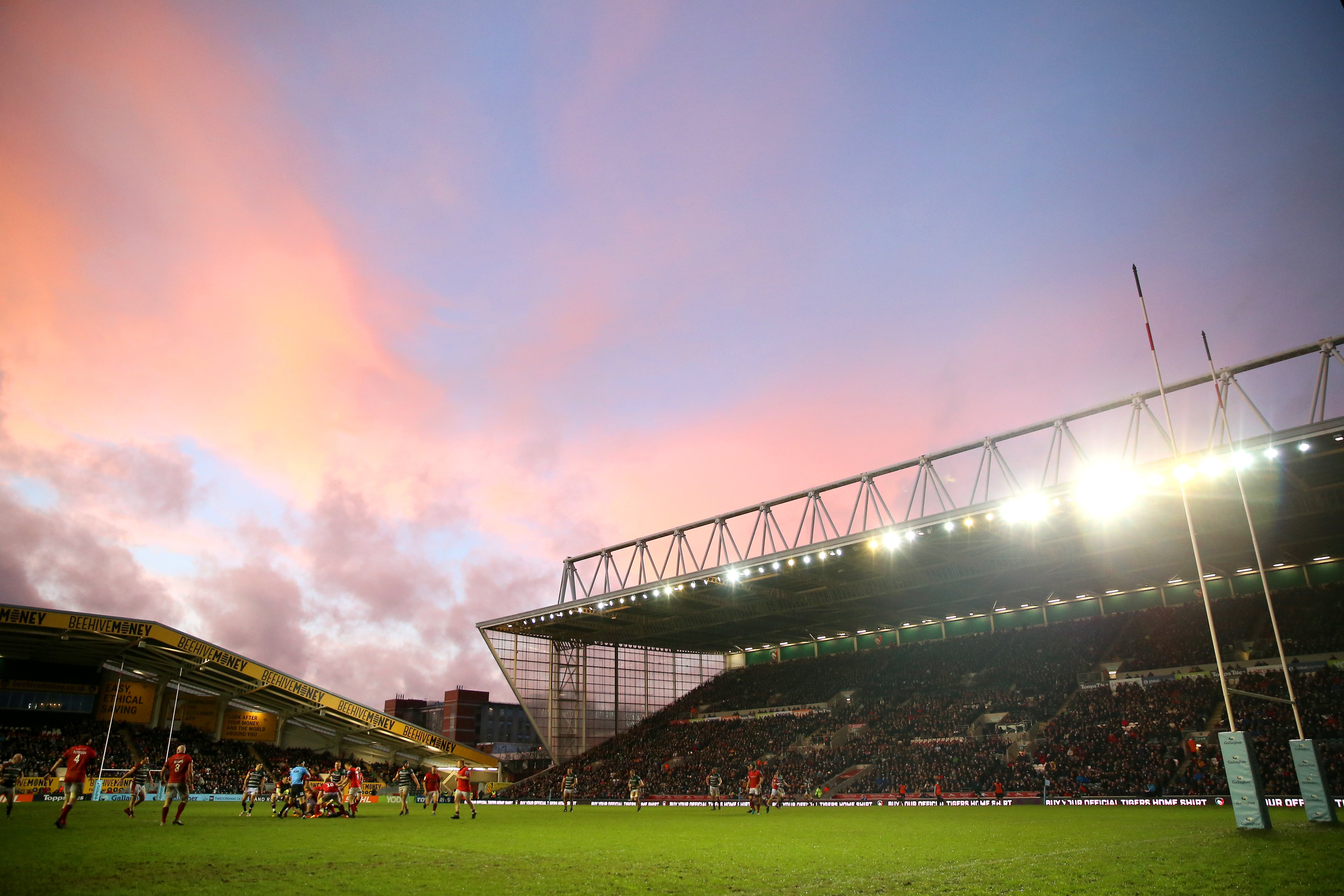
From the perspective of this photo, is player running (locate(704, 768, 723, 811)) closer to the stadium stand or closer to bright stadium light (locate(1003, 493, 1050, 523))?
the stadium stand

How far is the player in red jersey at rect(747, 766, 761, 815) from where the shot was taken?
31781 millimetres

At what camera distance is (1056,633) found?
53.6m

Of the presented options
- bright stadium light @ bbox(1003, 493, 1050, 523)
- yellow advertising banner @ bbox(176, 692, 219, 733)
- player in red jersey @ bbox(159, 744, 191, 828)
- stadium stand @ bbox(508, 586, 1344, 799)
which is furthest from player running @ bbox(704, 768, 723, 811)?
yellow advertising banner @ bbox(176, 692, 219, 733)

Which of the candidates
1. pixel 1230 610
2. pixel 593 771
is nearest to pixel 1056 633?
pixel 1230 610

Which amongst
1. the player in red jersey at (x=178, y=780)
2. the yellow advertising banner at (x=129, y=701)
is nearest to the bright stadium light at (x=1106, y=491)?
the player in red jersey at (x=178, y=780)

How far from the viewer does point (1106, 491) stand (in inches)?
1270

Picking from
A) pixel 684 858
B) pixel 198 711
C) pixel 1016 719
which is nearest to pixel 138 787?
pixel 684 858

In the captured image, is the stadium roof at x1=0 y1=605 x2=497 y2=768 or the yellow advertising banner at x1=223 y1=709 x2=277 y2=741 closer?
the stadium roof at x1=0 y1=605 x2=497 y2=768

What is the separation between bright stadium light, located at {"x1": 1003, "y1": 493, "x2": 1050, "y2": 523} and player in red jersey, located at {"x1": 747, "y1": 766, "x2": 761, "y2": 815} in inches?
638

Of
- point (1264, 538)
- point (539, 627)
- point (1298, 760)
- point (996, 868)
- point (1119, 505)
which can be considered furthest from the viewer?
point (539, 627)

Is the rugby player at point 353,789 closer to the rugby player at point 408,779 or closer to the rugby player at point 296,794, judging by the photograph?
the rugby player at point 296,794

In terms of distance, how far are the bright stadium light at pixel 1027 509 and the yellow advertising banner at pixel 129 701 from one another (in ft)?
181

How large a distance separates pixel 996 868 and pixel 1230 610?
152 ft

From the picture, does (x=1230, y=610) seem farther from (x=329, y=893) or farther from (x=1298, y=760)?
(x=329, y=893)
